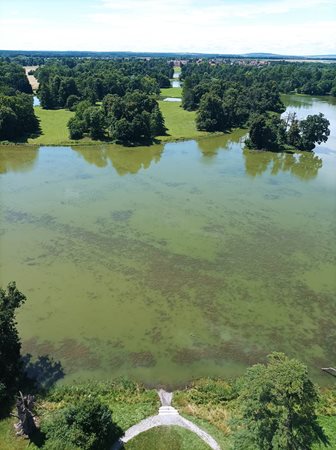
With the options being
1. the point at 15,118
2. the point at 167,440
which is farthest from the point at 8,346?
the point at 15,118

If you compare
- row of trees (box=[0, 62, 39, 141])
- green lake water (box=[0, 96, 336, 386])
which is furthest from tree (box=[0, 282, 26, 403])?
row of trees (box=[0, 62, 39, 141])

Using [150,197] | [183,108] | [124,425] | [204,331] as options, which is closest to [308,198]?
[150,197]

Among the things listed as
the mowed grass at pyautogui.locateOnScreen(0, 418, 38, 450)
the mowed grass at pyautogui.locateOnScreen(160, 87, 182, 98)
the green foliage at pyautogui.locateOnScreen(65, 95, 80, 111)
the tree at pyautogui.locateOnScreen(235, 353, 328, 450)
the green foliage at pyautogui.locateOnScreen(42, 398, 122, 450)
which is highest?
the mowed grass at pyautogui.locateOnScreen(160, 87, 182, 98)

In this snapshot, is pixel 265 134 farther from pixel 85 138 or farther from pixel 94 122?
pixel 85 138

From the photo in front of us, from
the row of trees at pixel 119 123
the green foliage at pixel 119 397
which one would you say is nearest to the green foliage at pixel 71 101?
the row of trees at pixel 119 123

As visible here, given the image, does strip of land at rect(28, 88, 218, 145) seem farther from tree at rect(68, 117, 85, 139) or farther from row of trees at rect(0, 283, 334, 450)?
row of trees at rect(0, 283, 334, 450)

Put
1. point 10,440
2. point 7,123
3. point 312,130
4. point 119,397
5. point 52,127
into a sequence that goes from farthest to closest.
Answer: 1. point 52,127
2. point 312,130
3. point 7,123
4. point 119,397
5. point 10,440

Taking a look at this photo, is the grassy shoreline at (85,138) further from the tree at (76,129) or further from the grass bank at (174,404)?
the grass bank at (174,404)
